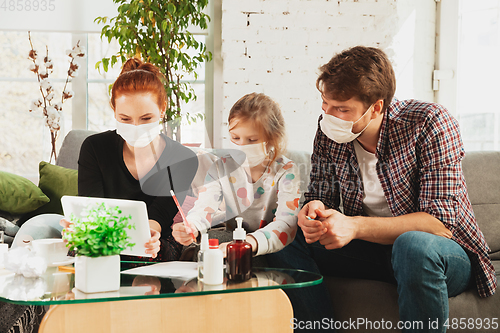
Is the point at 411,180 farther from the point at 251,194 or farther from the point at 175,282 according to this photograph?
the point at 175,282


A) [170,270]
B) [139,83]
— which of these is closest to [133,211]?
[170,270]

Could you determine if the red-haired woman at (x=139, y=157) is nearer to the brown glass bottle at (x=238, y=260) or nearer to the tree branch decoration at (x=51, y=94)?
the brown glass bottle at (x=238, y=260)

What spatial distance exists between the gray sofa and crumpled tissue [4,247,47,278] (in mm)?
823

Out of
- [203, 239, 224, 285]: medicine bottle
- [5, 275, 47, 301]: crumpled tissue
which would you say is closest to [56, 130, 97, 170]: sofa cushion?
[5, 275, 47, 301]: crumpled tissue

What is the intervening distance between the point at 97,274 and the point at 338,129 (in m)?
0.83

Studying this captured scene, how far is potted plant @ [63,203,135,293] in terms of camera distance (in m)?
0.94

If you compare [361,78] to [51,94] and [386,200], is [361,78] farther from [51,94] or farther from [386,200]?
[51,94]

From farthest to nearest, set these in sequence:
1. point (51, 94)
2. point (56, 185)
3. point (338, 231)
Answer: point (51, 94) < point (56, 185) < point (338, 231)

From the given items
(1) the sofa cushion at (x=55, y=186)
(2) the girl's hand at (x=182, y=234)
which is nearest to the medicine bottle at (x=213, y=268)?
(2) the girl's hand at (x=182, y=234)

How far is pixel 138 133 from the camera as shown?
152cm

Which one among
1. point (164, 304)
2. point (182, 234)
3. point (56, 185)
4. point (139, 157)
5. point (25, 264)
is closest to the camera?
point (164, 304)

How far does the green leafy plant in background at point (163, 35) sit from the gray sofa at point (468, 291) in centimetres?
103

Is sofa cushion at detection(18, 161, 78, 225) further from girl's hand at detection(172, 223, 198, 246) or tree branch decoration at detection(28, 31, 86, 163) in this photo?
girl's hand at detection(172, 223, 198, 246)

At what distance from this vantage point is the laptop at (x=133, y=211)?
1.12m
